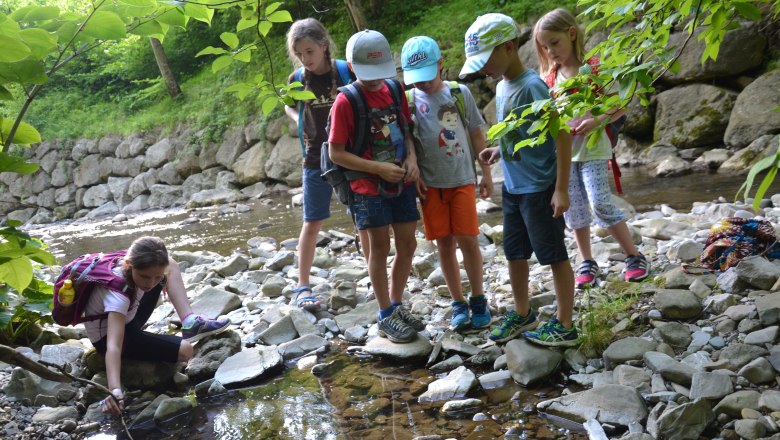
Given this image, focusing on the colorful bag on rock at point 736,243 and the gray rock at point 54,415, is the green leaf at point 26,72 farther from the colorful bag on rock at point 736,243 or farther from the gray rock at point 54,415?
the colorful bag on rock at point 736,243

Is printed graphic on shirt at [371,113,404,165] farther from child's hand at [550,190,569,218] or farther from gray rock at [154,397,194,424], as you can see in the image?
gray rock at [154,397,194,424]

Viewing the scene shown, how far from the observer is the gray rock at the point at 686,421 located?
1992mm

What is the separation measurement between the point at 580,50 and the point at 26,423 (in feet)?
10.9

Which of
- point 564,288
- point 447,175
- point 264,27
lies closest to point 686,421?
point 564,288

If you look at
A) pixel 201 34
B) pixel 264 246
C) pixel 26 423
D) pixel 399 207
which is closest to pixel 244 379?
pixel 26 423

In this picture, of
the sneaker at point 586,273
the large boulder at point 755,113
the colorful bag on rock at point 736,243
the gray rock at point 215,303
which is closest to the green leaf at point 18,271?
the gray rock at point 215,303

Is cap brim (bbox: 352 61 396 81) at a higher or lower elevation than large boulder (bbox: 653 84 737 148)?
higher

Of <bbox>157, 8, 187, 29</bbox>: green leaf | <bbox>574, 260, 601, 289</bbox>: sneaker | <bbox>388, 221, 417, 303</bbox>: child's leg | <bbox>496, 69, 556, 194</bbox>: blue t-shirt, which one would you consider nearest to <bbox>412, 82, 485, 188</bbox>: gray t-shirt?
<bbox>388, 221, 417, 303</bbox>: child's leg

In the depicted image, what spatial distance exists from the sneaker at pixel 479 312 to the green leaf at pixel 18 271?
2.17 m

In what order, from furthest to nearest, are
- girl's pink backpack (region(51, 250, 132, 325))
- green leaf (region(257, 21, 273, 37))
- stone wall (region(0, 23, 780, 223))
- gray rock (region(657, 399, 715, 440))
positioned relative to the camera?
stone wall (region(0, 23, 780, 223)), girl's pink backpack (region(51, 250, 132, 325)), gray rock (region(657, 399, 715, 440)), green leaf (region(257, 21, 273, 37))

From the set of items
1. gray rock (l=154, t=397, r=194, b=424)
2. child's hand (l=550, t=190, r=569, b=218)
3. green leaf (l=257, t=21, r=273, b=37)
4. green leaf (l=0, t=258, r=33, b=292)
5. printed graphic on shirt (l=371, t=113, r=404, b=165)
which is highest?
green leaf (l=257, t=21, r=273, b=37)

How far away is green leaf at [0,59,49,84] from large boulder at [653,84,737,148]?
8.58m

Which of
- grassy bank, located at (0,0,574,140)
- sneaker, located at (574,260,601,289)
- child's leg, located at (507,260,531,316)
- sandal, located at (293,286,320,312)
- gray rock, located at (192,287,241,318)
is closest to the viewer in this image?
child's leg, located at (507,260,531,316)

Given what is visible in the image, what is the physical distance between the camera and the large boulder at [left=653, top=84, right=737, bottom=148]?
8281 millimetres
